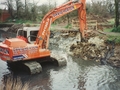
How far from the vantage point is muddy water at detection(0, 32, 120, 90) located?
39.6 ft

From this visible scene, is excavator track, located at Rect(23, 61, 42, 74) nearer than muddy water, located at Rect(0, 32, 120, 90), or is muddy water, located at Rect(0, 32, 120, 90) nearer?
muddy water, located at Rect(0, 32, 120, 90)

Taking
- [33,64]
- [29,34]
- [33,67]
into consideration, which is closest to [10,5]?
[29,34]

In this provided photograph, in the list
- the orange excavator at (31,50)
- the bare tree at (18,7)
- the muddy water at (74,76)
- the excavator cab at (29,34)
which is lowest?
the muddy water at (74,76)

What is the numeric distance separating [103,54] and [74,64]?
2.43 meters

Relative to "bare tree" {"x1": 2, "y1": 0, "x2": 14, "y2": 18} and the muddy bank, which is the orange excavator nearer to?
the muddy bank

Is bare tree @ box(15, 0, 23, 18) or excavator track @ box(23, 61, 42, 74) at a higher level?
bare tree @ box(15, 0, 23, 18)

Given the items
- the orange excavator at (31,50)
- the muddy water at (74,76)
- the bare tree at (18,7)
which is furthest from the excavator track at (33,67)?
the bare tree at (18,7)

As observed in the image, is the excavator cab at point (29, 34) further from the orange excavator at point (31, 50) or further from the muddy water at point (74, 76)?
the muddy water at point (74, 76)

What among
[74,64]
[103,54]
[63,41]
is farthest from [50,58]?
[63,41]

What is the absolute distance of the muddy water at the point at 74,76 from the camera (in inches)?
475

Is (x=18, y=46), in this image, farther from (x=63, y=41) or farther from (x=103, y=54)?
(x=63, y=41)

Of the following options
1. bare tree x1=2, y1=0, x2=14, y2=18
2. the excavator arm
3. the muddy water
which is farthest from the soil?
bare tree x1=2, y1=0, x2=14, y2=18

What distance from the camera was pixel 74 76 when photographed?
44.9 ft

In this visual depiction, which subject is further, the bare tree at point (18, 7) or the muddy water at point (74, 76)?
the bare tree at point (18, 7)
